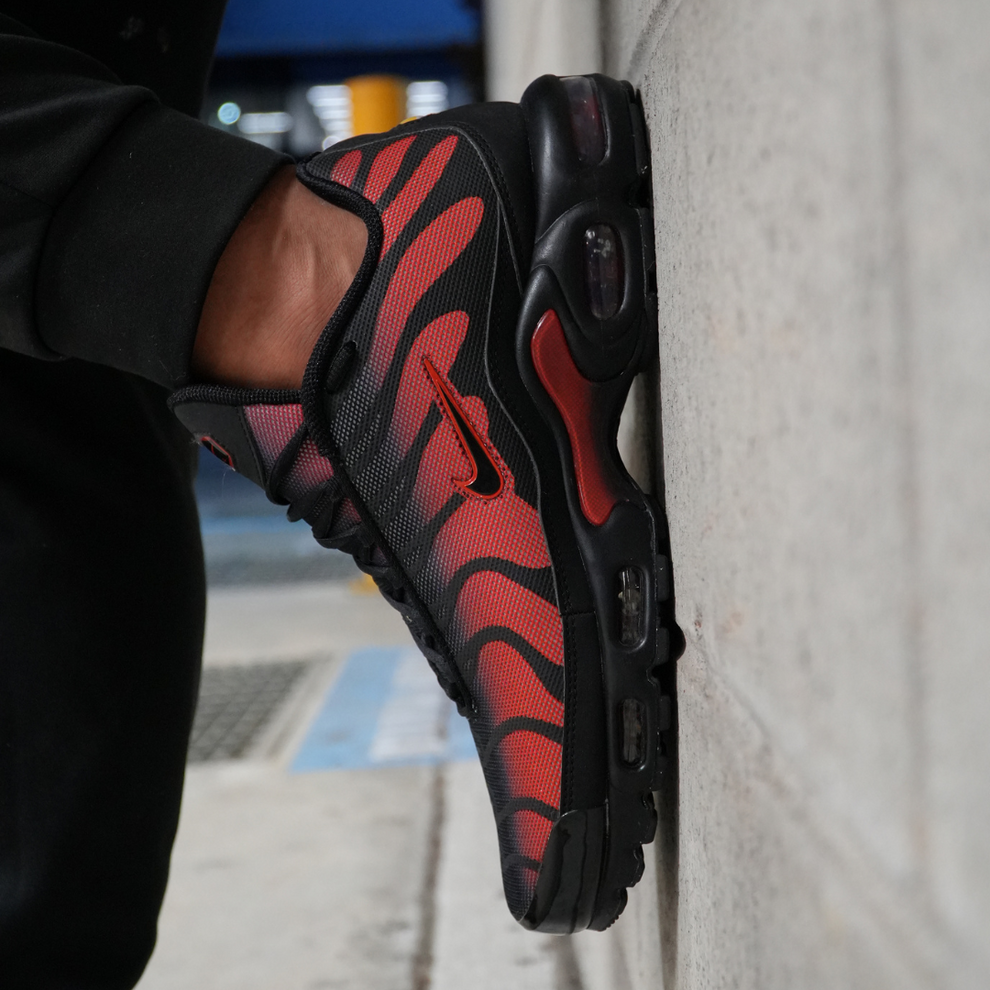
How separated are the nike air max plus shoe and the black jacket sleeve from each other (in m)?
0.07

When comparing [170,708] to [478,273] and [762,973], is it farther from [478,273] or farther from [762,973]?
[762,973]

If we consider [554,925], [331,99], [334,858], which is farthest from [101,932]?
[331,99]

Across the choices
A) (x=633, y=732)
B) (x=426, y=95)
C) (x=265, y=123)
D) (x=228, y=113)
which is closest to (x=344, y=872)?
(x=633, y=732)

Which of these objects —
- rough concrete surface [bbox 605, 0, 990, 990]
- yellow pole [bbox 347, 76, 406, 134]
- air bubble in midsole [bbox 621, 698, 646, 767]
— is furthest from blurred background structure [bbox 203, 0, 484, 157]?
rough concrete surface [bbox 605, 0, 990, 990]

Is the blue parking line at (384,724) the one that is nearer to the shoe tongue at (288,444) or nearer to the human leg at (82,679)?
the human leg at (82,679)

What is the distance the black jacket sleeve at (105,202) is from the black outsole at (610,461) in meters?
0.19

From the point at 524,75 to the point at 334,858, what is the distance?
4.56 ft

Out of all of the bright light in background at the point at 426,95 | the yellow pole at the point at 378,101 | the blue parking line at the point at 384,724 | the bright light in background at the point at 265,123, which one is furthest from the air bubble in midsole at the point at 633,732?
the bright light in background at the point at 265,123

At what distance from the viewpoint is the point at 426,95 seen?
8742 millimetres

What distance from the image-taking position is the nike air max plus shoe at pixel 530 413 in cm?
61

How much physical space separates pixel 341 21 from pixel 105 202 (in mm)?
5940

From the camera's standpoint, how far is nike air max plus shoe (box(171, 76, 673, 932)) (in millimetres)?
610

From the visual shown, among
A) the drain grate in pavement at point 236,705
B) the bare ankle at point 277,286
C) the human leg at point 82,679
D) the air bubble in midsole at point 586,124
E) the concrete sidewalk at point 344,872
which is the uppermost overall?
the air bubble in midsole at point 586,124

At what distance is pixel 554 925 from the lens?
68 cm
